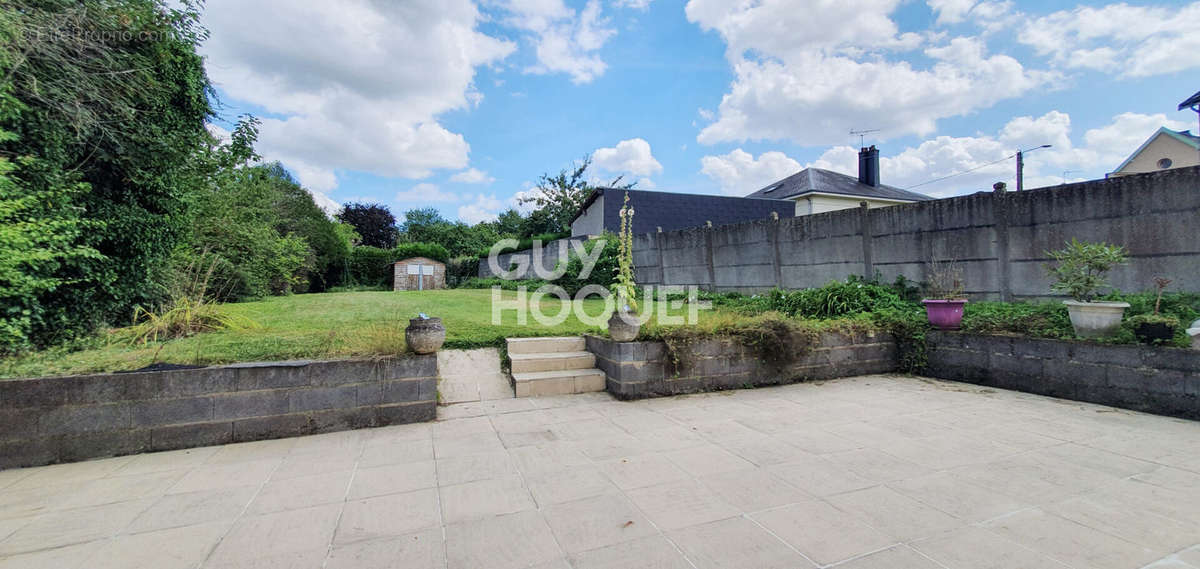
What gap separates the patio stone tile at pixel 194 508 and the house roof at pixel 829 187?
22.7m

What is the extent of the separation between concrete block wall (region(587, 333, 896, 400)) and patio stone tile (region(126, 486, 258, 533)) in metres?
2.80

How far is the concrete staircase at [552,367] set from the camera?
4187mm

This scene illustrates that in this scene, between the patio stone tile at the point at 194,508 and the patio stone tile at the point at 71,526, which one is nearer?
the patio stone tile at the point at 71,526

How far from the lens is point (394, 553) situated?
1749mm

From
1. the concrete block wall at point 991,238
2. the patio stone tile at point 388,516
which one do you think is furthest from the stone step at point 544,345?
the concrete block wall at point 991,238

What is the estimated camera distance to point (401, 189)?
85.5 feet

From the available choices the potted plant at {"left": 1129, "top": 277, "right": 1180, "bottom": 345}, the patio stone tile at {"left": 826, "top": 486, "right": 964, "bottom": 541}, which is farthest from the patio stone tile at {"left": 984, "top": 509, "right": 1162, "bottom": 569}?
the potted plant at {"left": 1129, "top": 277, "right": 1180, "bottom": 345}

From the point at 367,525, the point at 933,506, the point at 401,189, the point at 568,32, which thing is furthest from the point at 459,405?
the point at 401,189

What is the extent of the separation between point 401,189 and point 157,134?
73.5ft

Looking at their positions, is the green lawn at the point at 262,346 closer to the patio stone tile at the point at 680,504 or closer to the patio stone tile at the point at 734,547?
the patio stone tile at the point at 680,504

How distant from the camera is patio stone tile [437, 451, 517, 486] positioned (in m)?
2.48

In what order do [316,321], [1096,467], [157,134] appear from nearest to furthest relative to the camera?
1. [1096,467]
2. [157,134]
3. [316,321]

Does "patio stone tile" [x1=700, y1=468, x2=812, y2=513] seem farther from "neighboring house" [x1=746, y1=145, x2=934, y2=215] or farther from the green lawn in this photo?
"neighboring house" [x1=746, y1=145, x2=934, y2=215]

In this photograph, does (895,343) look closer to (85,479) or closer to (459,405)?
(459,405)
